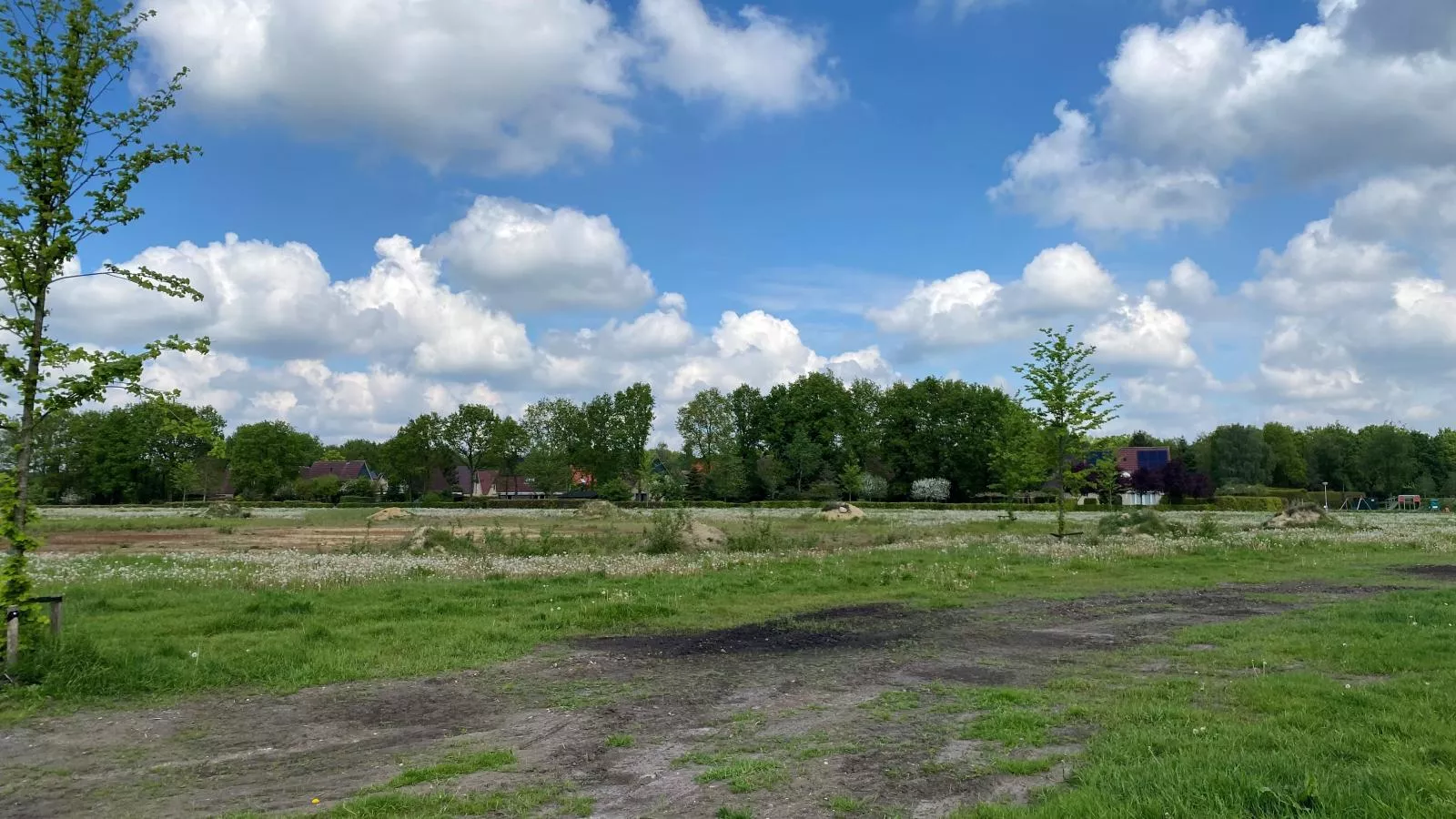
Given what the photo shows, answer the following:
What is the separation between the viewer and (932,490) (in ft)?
320

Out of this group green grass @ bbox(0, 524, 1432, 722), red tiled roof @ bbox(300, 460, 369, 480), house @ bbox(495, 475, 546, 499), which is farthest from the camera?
red tiled roof @ bbox(300, 460, 369, 480)

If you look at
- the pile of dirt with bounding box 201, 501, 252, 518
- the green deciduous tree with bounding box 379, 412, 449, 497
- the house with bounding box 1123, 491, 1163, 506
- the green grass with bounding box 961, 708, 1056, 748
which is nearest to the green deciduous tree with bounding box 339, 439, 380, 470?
the green deciduous tree with bounding box 379, 412, 449, 497

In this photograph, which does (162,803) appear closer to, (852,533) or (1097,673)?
(1097,673)

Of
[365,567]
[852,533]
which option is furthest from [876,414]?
[365,567]

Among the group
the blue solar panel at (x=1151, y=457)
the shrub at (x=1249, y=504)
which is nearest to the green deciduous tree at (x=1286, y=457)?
the blue solar panel at (x=1151, y=457)

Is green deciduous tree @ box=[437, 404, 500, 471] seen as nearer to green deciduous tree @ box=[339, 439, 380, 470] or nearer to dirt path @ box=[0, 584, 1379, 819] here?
green deciduous tree @ box=[339, 439, 380, 470]

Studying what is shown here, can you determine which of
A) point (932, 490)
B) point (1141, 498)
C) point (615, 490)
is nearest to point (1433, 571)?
point (932, 490)

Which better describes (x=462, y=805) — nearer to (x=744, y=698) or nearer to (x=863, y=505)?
(x=744, y=698)

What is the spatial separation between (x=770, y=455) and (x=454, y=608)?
289ft

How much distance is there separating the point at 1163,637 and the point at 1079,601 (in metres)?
4.61

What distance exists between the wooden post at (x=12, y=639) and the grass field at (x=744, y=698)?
0.97 ft

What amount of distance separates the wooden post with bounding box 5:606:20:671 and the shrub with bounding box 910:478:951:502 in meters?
92.5

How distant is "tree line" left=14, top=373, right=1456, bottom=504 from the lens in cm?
9912

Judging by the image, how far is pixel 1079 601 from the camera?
678 inches
